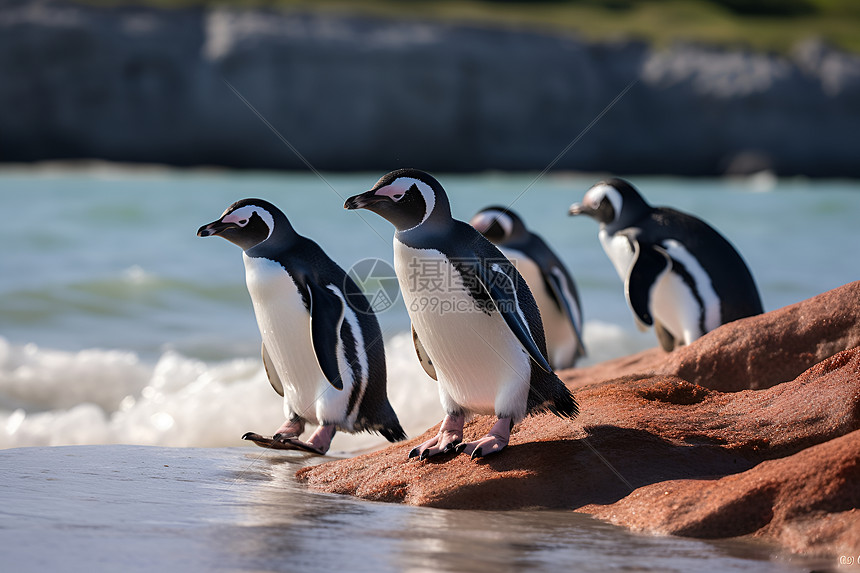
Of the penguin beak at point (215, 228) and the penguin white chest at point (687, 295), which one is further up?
the penguin beak at point (215, 228)

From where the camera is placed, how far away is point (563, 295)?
6.22m

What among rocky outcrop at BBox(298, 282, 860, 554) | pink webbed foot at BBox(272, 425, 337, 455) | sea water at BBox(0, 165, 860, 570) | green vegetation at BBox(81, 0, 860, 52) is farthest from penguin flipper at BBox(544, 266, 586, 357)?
green vegetation at BBox(81, 0, 860, 52)

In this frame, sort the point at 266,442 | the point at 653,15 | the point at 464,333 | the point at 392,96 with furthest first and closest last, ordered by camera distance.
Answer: the point at 653,15
the point at 392,96
the point at 266,442
the point at 464,333

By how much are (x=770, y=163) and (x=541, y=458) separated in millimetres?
38969

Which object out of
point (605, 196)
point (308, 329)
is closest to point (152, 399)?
point (308, 329)

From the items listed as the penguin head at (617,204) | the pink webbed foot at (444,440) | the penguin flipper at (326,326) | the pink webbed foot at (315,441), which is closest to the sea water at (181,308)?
the pink webbed foot at (315,441)

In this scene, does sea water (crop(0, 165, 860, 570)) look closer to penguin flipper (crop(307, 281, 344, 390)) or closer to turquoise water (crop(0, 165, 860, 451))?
turquoise water (crop(0, 165, 860, 451))

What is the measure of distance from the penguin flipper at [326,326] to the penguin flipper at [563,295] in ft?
8.06

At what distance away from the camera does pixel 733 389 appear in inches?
142

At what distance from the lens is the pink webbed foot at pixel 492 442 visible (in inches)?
116

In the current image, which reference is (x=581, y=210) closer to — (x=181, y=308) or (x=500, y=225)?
(x=500, y=225)

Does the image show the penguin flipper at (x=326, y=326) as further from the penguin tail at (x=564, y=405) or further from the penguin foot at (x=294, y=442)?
the penguin tail at (x=564, y=405)

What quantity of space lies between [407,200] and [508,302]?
43cm

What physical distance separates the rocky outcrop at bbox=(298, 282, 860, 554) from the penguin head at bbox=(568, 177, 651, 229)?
5.89 feet
